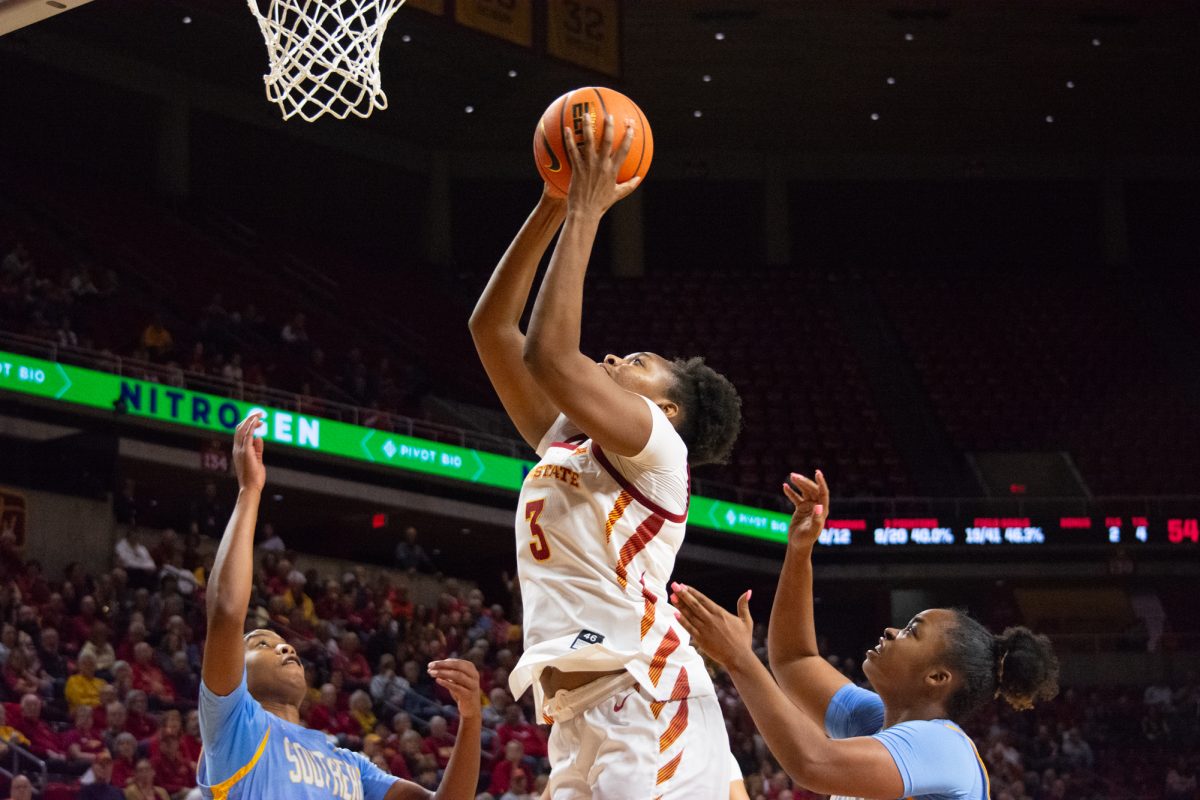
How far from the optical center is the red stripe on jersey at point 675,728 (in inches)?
114

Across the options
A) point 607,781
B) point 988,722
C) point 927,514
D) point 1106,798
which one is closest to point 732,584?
point 927,514

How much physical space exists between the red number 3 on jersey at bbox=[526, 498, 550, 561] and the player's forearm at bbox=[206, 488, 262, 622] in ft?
2.10

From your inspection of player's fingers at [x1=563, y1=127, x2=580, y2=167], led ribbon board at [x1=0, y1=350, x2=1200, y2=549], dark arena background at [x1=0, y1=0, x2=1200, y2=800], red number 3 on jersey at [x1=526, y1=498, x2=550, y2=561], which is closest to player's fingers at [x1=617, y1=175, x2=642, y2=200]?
player's fingers at [x1=563, y1=127, x2=580, y2=167]

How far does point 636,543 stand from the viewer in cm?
299

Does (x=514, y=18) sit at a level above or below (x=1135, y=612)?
above

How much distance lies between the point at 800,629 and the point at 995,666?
0.54 meters

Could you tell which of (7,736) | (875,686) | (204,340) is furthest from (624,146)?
(204,340)

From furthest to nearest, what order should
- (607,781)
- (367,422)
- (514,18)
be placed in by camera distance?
(367,422)
(514,18)
(607,781)

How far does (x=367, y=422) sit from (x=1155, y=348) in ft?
37.6

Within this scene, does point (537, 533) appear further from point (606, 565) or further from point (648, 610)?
point (648, 610)

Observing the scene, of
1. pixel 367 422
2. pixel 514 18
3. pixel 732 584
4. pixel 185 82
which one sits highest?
pixel 185 82

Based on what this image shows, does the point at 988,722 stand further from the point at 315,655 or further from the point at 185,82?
the point at 185,82

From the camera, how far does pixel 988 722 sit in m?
16.2

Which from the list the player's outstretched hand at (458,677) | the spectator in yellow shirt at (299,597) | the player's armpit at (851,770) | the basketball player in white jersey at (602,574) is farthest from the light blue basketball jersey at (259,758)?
the spectator in yellow shirt at (299,597)
